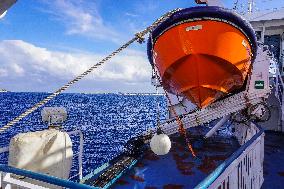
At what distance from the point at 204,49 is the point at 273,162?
396 cm

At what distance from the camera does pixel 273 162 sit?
7734 millimetres

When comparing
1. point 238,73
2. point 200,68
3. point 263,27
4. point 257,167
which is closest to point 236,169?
point 257,167

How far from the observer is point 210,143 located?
10.8 m

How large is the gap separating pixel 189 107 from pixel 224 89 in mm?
5333

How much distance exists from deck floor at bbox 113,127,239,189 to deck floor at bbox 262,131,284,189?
1280mm

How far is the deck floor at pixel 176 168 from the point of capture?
6.61 meters

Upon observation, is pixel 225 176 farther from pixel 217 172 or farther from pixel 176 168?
pixel 176 168

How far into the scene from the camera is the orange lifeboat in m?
6.40

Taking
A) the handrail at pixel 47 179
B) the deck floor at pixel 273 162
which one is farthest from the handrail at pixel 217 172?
the deck floor at pixel 273 162

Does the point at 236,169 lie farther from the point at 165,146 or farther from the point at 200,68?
the point at 200,68

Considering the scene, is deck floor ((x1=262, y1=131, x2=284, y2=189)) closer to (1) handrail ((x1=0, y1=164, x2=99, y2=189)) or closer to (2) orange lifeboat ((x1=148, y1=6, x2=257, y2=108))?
(2) orange lifeboat ((x1=148, y1=6, x2=257, y2=108))

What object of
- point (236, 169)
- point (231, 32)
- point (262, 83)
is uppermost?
point (231, 32)

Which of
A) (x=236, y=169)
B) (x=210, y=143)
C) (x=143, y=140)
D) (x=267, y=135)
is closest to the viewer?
(x=236, y=169)

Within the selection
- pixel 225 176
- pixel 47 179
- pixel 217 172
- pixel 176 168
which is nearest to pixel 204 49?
pixel 176 168
